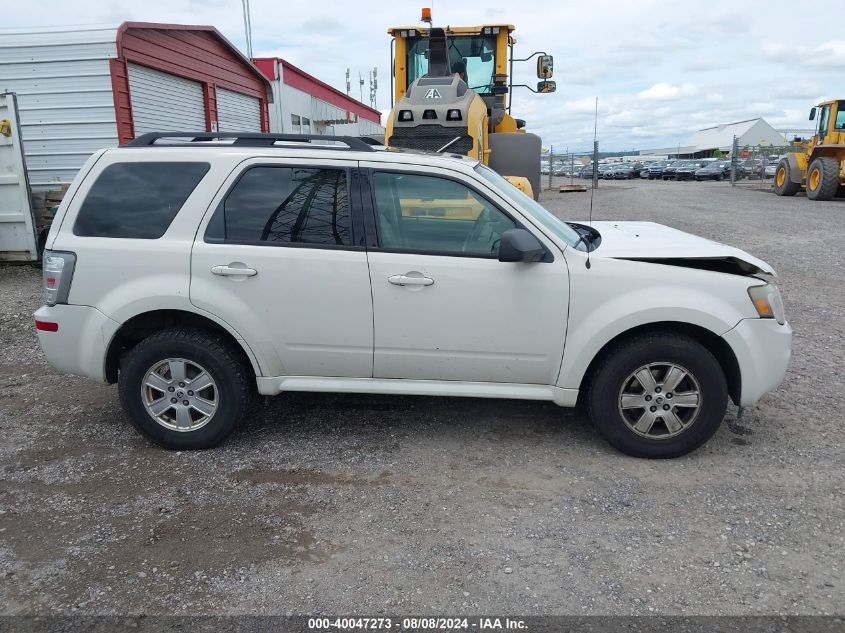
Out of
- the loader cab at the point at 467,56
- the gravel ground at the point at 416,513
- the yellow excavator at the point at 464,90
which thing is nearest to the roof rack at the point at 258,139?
the gravel ground at the point at 416,513

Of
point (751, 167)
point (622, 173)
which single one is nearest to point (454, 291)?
point (751, 167)

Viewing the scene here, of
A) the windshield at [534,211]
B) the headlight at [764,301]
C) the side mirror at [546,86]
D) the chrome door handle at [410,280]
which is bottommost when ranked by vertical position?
the headlight at [764,301]

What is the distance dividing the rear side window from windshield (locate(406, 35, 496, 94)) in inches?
310

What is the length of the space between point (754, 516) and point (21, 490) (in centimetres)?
401

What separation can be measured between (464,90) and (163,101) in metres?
6.42

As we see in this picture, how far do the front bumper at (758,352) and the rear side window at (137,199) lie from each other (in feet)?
11.0

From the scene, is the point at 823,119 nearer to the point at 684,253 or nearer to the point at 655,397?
the point at 684,253

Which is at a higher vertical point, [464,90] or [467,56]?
[467,56]

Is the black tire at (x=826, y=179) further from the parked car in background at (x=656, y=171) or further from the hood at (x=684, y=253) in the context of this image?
the parked car in background at (x=656, y=171)

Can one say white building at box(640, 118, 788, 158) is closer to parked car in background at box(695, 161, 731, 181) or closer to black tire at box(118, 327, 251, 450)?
parked car in background at box(695, 161, 731, 181)

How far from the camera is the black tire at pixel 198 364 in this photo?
4.00m

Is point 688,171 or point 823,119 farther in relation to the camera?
point 688,171

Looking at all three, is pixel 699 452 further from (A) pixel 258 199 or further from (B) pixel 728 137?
(B) pixel 728 137

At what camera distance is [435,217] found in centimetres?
404
